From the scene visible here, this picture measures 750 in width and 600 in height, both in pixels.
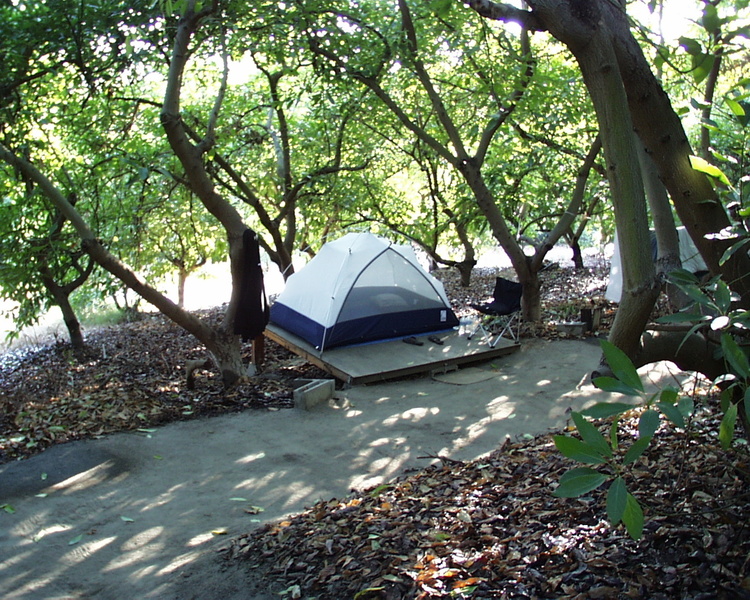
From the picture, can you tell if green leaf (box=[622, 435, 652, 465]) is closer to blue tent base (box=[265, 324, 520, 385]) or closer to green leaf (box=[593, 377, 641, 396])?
green leaf (box=[593, 377, 641, 396])

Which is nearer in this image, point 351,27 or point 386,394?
point 386,394

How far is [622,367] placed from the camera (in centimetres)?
172

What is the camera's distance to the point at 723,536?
8.43ft

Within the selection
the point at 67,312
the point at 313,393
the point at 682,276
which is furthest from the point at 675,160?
the point at 67,312

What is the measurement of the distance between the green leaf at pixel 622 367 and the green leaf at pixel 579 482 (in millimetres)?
242

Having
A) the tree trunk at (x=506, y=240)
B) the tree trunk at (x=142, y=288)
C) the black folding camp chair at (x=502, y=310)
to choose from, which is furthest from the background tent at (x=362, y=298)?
the tree trunk at (x=142, y=288)

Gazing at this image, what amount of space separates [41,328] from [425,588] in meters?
15.5

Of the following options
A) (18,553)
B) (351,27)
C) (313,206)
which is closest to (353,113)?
(351,27)

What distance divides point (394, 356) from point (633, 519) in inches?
292

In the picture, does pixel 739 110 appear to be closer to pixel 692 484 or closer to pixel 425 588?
pixel 692 484

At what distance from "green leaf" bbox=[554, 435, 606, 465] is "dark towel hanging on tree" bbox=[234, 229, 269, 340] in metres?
6.41

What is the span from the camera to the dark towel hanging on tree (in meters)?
7.73

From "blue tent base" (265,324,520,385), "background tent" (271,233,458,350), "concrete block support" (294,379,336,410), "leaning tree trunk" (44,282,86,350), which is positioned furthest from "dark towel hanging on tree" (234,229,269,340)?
"leaning tree trunk" (44,282,86,350)

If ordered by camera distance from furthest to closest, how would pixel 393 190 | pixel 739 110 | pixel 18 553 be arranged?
pixel 393 190 < pixel 18 553 < pixel 739 110
